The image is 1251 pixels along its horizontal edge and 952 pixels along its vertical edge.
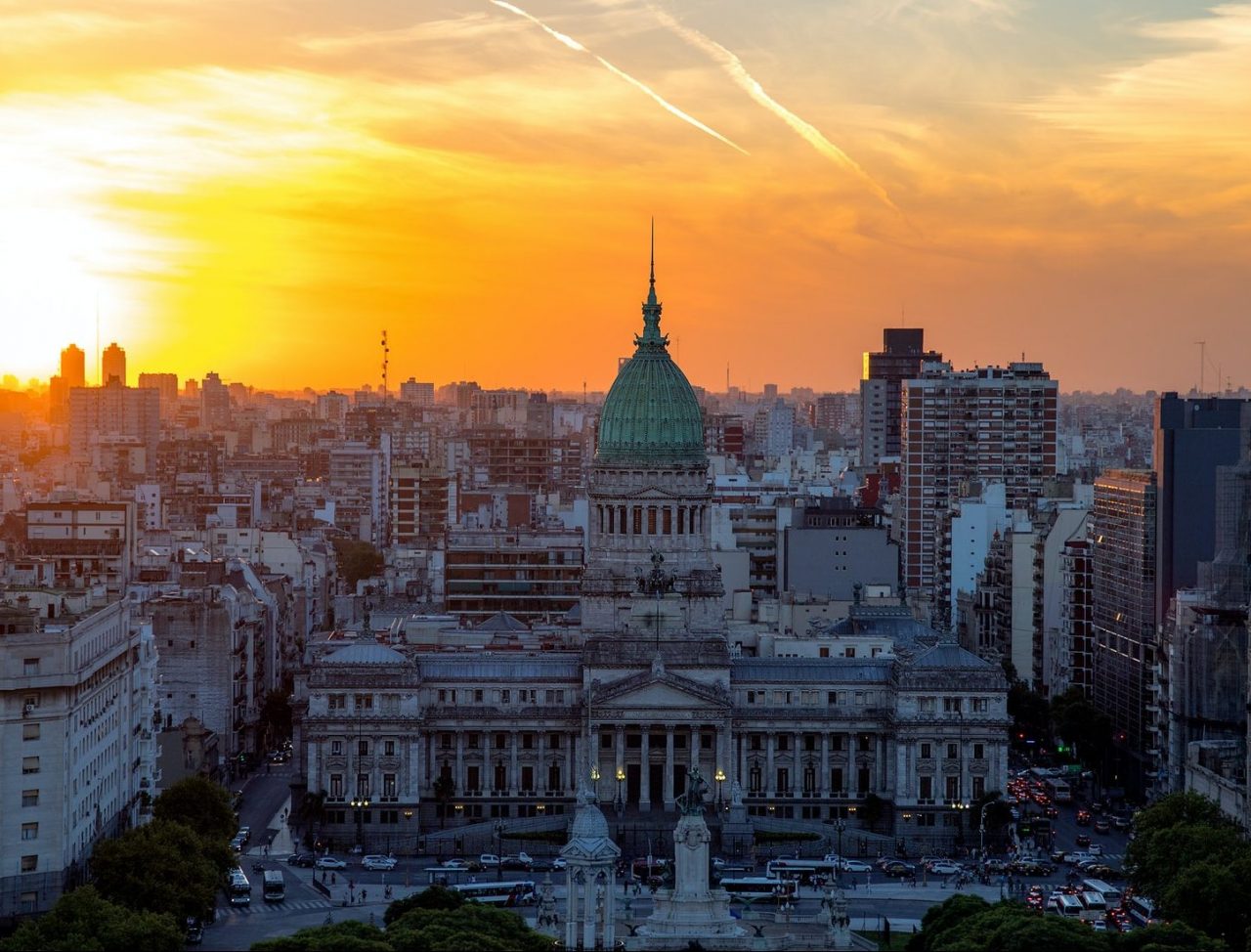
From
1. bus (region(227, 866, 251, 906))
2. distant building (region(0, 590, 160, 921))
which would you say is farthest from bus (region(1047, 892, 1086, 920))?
distant building (region(0, 590, 160, 921))

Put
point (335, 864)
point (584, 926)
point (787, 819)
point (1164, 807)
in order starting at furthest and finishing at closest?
point (787, 819), point (335, 864), point (1164, 807), point (584, 926)

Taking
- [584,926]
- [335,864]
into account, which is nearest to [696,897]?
[584,926]

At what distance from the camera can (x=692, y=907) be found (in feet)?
386

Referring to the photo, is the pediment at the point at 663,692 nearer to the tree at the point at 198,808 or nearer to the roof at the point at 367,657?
the roof at the point at 367,657

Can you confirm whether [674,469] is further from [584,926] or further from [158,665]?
[584,926]

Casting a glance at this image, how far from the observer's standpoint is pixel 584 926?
115438 mm

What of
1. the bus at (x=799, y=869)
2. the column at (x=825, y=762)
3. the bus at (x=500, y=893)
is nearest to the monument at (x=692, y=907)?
the bus at (x=500, y=893)

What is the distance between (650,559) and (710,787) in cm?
2061

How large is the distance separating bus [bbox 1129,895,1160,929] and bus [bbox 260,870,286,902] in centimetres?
4161

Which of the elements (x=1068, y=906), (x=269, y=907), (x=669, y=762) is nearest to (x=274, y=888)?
(x=269, y=907)

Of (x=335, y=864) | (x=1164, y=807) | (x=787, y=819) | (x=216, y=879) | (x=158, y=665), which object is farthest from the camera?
(x=158, y=665)

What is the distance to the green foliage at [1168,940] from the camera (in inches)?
4414

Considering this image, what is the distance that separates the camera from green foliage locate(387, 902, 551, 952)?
11238cm

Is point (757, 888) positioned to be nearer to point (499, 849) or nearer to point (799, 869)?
point (799, 869)
